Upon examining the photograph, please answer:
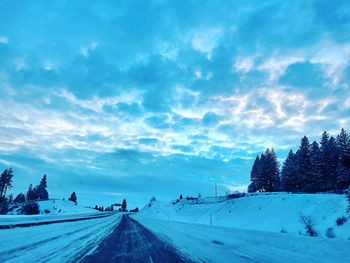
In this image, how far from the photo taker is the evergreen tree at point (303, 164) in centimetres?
5044

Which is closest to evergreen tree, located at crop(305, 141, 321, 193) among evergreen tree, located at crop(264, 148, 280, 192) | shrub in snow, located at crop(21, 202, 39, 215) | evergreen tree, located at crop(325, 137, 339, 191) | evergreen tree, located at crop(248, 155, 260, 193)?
evergreen tree, located at crop(325, 137, 339, 191)

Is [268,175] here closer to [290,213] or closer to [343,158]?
[343,158]

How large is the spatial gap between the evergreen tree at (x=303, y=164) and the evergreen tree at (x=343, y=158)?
23.1ft

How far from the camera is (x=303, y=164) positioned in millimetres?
51281

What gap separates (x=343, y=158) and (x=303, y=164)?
1239cm

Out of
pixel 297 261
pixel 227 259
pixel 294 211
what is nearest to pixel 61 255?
pixel 227 259

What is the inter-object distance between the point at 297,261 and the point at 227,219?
1306 inches

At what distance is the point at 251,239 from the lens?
1131cm

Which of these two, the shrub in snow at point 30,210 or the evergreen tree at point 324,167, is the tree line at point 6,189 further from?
the evergreen tree at point 324,167

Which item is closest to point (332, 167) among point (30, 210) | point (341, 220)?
point (341, 220)

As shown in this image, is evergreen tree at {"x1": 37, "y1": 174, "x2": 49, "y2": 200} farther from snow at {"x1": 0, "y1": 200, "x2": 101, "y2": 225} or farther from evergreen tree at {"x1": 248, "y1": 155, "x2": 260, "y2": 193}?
evergreen tree at {"x1": 248, "y1": 155, "x2": 260, "y2": 193}

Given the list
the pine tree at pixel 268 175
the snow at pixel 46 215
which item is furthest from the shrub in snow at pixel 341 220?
the pine tree at pixel 268 175

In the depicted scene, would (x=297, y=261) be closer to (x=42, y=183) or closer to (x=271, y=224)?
(x=271, y=224)

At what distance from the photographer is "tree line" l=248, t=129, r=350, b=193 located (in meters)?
44.1
